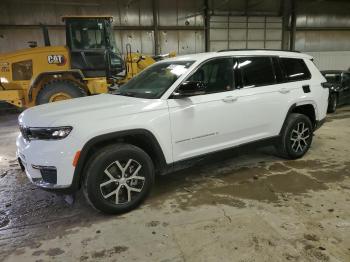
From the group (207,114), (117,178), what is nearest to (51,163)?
(117,178)

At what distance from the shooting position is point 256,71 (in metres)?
3.93

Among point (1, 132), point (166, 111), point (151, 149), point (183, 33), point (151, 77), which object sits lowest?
point (1, 132)

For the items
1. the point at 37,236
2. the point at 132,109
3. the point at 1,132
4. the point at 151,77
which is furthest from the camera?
the point at 1,132

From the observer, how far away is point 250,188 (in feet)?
11.9

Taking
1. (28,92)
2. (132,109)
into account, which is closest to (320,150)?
(132,109)

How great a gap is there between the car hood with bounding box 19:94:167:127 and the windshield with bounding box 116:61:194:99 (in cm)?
19

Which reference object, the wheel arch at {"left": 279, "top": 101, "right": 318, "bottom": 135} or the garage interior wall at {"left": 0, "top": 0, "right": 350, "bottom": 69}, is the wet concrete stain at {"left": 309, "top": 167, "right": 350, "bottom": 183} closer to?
the wheel arch at {"left": 279, "top": 101, "right": 318, "bottom": 135}

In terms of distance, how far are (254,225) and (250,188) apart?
853 mm

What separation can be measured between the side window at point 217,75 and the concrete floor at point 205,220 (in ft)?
2.82

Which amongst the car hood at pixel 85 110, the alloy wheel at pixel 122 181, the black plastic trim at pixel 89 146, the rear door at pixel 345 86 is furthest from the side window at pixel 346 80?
the alloy wheel at pixel 122 181

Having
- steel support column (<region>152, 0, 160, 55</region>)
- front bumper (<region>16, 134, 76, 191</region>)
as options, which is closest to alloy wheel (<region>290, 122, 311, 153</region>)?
front bumper (<region>16, 134, 76, 191</region>)

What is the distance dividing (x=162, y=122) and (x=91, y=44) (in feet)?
18.5

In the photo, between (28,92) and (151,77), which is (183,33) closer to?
(28,92)

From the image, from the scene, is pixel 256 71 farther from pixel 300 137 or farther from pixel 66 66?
pixel 66 66
